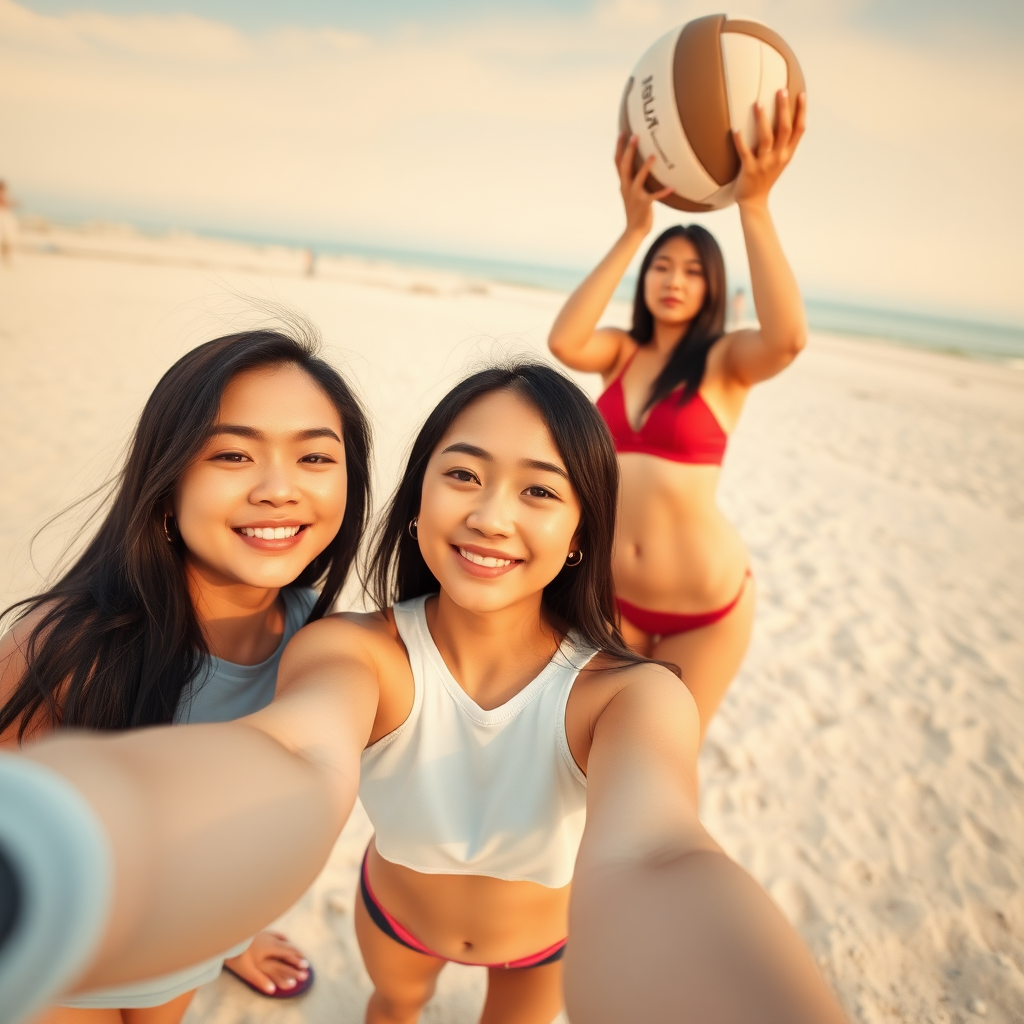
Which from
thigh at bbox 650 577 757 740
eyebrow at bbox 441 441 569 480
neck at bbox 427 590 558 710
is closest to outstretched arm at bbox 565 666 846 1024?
neck at bbox 427 590 558 710

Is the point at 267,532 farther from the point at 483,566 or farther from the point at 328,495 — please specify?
the point at 483,566

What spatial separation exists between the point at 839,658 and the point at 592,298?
3212 mm

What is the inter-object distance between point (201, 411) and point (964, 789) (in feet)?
13.1

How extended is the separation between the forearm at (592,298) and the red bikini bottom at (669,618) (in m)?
1.09

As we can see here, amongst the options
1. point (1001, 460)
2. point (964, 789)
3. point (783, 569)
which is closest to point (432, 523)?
point (964, 789)

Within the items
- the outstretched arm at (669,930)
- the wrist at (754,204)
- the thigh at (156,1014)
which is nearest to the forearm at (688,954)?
the outstretched arm at (669,930)

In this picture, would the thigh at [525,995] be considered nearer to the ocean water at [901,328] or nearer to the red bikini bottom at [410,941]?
the red bikini bottom at [410,941]

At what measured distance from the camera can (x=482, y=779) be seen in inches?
55.0

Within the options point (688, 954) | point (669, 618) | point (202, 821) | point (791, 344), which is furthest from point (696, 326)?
point (202, 821)

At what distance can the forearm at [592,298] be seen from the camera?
2.75 metres

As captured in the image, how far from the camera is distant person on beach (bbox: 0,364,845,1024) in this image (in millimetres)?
723

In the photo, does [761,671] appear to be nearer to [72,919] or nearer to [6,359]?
[72,919]

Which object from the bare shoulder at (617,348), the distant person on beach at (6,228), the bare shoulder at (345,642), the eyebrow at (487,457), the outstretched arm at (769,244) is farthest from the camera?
the distant person on beach at (6,228)

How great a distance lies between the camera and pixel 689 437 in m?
2.62
